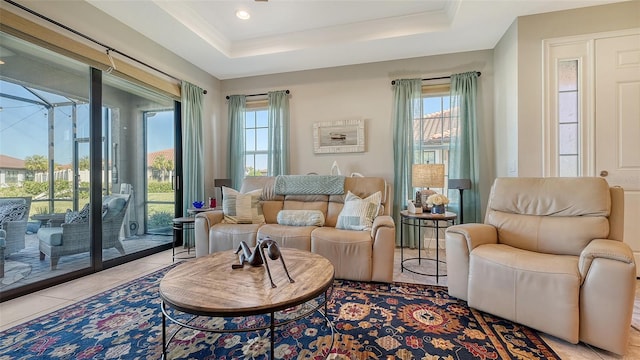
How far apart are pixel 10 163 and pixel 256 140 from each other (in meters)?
2.74

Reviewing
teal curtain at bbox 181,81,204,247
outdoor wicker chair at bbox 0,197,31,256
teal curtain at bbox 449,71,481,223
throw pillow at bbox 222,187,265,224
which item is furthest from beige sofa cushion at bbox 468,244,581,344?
outdoor wicker chair at bbox 0,197,31,256

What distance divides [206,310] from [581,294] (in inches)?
78.9

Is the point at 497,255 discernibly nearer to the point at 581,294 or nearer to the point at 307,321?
the point at 581,294

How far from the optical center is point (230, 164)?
14.5 ft

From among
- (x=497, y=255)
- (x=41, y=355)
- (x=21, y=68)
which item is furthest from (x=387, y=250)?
(x=21, y=68)

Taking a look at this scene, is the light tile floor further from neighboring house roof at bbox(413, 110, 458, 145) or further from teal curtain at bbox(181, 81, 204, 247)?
neighboring house roof at bbox(413, 110, 458, 145)

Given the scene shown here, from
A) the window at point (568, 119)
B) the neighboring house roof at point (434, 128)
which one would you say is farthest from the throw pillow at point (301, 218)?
the window at point (568, 119)

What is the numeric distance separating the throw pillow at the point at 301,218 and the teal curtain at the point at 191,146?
156cm

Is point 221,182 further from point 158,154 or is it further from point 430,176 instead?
point 430,176

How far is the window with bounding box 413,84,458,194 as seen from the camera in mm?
3686

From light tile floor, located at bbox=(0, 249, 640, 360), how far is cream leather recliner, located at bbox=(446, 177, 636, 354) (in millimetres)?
67

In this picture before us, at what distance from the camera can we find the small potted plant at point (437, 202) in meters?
2.77

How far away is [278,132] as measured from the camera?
4195mm

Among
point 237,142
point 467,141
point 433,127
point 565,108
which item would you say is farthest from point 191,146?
point 565,108
